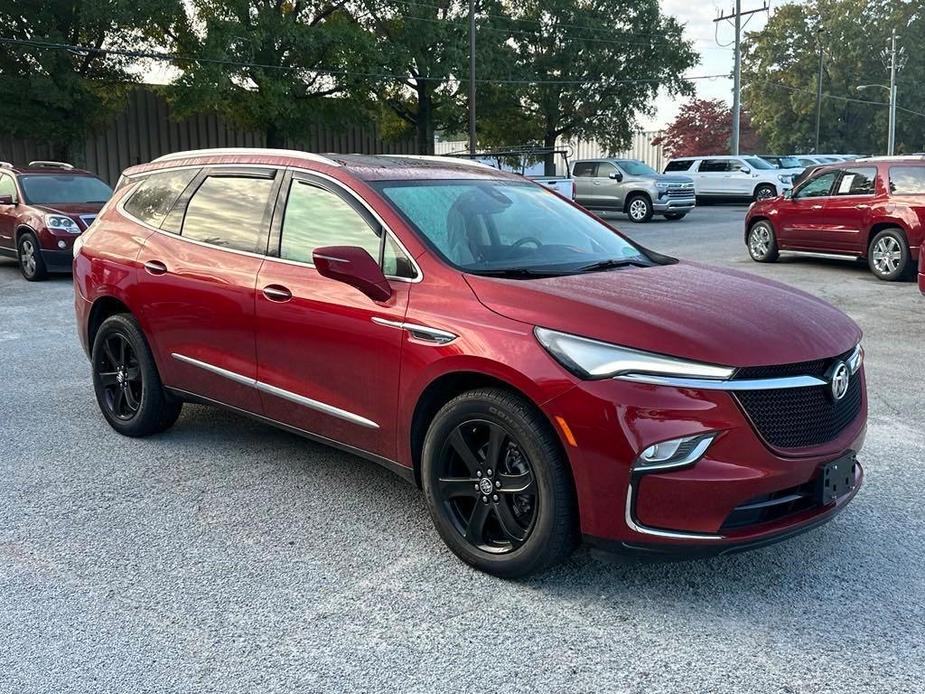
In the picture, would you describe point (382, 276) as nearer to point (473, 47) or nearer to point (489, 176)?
point (489, 176)

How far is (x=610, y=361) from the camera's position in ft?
10.9

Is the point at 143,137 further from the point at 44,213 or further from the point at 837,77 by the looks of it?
the point at 837,77

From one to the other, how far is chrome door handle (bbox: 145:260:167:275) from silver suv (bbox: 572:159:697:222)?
72.3 feet

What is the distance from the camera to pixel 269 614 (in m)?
3.43

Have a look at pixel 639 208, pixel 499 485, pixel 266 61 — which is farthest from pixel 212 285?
pixel 266 61

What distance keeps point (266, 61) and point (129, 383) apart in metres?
23.6

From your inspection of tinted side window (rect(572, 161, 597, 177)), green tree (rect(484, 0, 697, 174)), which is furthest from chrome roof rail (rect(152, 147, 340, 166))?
green tree (rect(484, 0, 697, 174))

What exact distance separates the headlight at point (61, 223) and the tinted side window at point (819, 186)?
11.0m

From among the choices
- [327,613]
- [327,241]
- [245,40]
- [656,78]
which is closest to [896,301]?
[327,241]

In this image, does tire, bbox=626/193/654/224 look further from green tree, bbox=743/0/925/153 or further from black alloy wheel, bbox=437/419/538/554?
green tree, bbox=743/0/925/153

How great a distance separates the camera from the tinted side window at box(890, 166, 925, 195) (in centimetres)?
1254

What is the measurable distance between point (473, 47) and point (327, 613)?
28.5 metres

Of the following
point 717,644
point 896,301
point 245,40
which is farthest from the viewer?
point 245,40

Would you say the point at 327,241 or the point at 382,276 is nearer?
the point at 382,276
